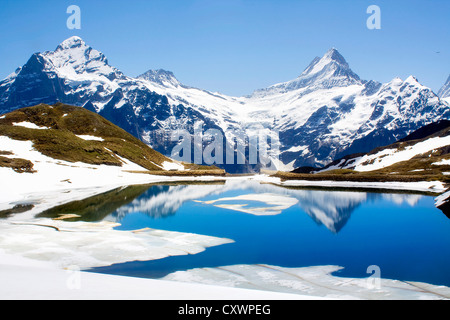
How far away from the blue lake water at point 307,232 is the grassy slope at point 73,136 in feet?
208

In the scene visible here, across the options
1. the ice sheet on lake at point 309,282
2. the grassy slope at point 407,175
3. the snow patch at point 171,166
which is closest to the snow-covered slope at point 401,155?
the grassy slope at point 407,175

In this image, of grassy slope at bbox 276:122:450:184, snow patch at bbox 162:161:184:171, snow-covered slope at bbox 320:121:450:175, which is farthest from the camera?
snow patch at bbox 162:161:184:171

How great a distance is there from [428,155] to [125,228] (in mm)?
129481

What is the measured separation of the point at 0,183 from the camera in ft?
158

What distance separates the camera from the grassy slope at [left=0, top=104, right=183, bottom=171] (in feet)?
326

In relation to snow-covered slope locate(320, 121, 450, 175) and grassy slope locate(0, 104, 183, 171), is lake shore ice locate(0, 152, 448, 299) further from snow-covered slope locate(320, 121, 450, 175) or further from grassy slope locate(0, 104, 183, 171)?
snow-covered slope locate(320, 121, 450, 175)

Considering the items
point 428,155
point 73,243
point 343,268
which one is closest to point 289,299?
point 343,268

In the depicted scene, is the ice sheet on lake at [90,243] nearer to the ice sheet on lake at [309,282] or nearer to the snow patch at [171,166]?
the ice sheet on lake at [309,282]

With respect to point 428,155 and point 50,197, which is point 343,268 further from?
point 428,155

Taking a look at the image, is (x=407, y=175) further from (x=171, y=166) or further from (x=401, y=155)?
(x=171, y=166)

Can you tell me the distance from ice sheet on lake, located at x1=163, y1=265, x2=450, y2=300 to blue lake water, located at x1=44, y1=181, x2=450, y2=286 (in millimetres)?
893

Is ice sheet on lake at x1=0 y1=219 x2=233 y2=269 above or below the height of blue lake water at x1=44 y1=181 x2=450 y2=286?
above

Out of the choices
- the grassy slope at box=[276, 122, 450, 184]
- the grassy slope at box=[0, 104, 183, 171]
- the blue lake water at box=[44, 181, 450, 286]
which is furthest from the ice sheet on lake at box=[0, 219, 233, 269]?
the grassy slope at box=[0, 104, 183, 171]

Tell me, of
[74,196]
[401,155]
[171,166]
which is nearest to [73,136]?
[171,166]
